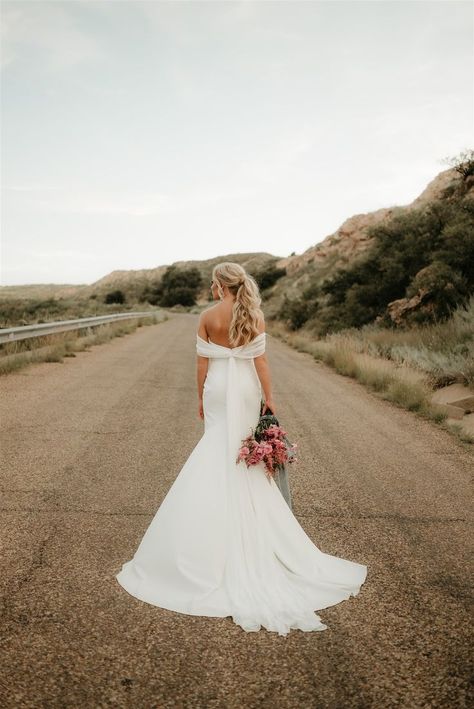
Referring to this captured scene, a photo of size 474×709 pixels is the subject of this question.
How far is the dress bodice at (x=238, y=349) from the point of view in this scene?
4.11 metres

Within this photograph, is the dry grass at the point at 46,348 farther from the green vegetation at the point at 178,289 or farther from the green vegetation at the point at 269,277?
the green vegetation at the point at 178,289

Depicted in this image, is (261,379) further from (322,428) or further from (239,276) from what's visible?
(322,428)

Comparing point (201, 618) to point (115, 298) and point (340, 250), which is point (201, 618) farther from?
point (115, 298)

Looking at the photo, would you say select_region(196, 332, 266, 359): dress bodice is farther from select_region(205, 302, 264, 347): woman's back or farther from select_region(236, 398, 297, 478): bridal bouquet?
select_region(236, 398, 297, 478): bridal bouquet

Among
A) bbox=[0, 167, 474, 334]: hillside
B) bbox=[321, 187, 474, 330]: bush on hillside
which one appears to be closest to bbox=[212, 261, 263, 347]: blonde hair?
bbox=[321, 187, 474, 330]: bush on hillside

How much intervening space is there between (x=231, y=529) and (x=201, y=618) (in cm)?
62

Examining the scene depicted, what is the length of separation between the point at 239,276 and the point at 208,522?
1717 mm

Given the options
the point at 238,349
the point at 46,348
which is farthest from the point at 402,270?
the point at 238,349

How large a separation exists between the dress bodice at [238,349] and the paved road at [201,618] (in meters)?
1.62

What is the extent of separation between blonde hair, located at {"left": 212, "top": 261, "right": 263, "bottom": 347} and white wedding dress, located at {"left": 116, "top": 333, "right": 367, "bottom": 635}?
0.13 meters

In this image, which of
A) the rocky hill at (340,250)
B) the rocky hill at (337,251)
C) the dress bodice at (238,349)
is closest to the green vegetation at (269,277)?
the rocky hill at (337,251)

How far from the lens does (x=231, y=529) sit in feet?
12.6

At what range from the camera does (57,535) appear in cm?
441

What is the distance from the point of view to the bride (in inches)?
142
